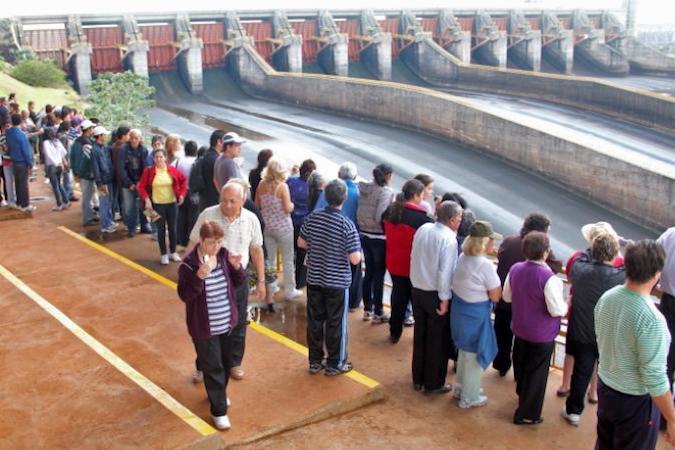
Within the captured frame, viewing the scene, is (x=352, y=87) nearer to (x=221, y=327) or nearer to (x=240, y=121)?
(x=240, y=121)

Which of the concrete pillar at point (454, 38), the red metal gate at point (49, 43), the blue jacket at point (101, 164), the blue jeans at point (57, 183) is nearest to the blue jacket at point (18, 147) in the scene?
→ the blue jeans at point (57, 183)

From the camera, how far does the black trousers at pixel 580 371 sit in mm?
4875

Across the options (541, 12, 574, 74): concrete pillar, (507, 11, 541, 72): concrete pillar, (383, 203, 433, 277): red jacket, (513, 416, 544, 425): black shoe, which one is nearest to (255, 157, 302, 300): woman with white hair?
(383, 203, 433, 277): red jacket

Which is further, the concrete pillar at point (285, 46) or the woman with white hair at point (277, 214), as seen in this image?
the concrete pillar at point (285, 46)

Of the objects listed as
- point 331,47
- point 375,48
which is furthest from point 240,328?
point 375,48

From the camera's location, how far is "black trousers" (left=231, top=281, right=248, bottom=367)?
4.88 meters

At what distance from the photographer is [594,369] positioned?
5.23 metres

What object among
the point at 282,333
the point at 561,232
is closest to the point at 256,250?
the point at 282,333

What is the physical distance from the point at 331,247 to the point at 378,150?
657 inches

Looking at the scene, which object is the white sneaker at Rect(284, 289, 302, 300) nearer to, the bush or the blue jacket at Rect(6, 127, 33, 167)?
the blue jacket at Rect(6, 127, 33, 167)

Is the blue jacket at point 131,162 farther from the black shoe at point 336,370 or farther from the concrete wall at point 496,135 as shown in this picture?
the concrete wall at point 496,135

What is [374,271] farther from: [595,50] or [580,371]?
[595,50]

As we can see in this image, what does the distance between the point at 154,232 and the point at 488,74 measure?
24541 millimetres

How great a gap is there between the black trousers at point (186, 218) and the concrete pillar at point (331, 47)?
26358 millimetres
